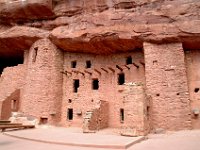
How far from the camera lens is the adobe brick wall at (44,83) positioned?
54.4ft

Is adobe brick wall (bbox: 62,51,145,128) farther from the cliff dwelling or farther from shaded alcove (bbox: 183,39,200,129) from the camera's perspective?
shaded alcove (bbox: 183,39,200,129)

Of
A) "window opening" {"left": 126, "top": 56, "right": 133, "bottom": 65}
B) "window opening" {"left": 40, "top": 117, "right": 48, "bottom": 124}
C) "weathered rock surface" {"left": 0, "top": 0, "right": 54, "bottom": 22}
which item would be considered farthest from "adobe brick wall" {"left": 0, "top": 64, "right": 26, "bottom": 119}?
"window opening" {"left": 126, "top": 56, "right": 133, "bottom": 65}

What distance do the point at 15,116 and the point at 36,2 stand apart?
325 inches

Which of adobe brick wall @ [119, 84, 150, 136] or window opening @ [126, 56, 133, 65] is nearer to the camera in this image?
adobe brick wall @ [119, 84, 150, 136]

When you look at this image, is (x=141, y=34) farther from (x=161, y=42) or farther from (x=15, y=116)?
(x=15, y=116)

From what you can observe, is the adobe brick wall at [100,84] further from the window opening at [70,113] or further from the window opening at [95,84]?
the window opening at [95,84]

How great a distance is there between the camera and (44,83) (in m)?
17.0

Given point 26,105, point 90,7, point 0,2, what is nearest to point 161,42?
point 90,7

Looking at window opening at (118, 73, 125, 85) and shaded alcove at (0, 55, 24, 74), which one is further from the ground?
shaded alcove at (0, 55, 24, 74)

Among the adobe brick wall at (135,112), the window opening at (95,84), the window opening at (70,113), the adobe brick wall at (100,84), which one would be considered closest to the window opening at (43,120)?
the adobe brick wall at (100,84)

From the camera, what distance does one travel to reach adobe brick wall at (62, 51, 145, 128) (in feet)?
54.2

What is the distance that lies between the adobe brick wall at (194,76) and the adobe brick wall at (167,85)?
0.95 meters

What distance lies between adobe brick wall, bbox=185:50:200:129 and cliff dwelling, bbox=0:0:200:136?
6 cm

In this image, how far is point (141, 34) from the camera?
48.9ft
